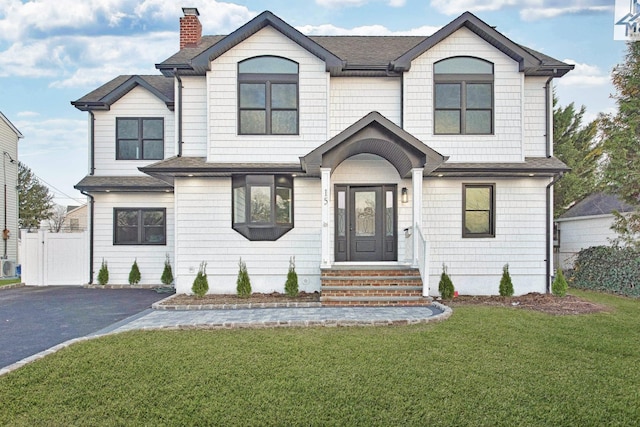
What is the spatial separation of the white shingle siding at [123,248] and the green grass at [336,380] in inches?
282

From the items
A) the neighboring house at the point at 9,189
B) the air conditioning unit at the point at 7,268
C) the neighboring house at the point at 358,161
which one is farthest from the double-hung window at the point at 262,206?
the neighboring house at the point at 9,189

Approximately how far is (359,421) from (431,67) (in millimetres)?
9678

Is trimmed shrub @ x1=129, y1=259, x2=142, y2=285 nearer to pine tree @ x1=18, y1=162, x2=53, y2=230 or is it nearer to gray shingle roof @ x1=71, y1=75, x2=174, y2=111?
gray shingle roof @ x1=71, y1=75, x2=174, y2=111

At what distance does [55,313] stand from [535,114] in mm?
13331

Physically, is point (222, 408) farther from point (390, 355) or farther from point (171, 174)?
point (171, 174)

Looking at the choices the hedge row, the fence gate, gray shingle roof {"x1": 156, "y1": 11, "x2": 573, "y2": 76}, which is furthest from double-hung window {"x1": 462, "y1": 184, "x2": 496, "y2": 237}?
the fence gate

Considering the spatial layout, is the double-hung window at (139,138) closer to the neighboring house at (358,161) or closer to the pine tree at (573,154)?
the neighboring house at (358,161)

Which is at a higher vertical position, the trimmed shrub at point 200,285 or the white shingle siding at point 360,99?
the white shingle siding at point 360,99

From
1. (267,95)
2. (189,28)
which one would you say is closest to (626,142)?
(267,95)

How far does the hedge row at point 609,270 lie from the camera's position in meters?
12.0

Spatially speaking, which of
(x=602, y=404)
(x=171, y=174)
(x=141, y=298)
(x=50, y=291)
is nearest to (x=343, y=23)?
(x=171, y=174)

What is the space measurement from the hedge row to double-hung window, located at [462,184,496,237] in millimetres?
5036

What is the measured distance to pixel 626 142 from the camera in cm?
1173

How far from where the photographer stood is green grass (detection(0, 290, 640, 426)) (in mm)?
3891
